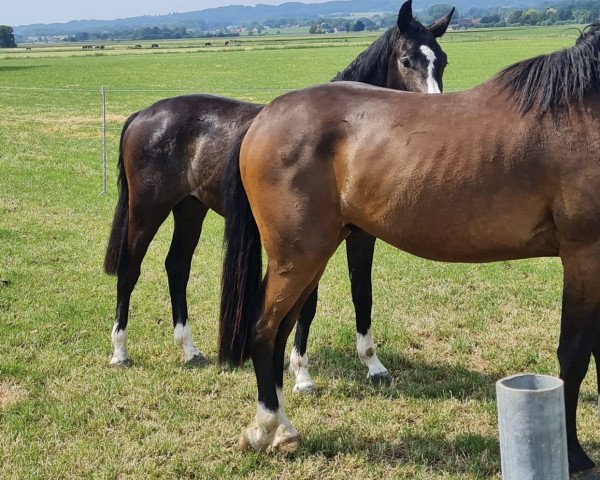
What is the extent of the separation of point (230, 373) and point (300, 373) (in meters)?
0.53

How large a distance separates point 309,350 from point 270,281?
6.25 feet

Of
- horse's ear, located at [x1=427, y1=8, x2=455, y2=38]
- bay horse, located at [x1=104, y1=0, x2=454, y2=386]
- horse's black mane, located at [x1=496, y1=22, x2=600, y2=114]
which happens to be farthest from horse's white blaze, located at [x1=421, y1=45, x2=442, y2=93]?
horse's black mane, located at [x1=496, y1=22, x2=600, y2=114]

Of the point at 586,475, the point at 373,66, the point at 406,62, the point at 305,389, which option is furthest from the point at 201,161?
the point at 586,475

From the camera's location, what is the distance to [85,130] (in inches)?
756

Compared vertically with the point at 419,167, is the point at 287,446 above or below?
below

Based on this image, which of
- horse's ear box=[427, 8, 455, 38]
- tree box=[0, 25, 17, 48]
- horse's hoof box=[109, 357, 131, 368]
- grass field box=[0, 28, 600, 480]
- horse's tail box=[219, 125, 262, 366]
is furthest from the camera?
tree box=[0, 25, 17, 48]

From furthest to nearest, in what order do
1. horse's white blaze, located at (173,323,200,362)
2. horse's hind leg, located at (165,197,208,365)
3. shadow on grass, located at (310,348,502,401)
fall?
horse's hind leg, located at (165,197,208,365)
horse's white blaze, located at (173,323,200,362)
shadow on grass, located at (310,348,502,401)

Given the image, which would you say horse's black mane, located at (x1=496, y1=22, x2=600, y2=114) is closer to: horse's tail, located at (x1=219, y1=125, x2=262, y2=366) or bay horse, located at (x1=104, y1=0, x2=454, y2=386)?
horse's tail, located at (x1=219, y1=125, x2=262, y2=366)

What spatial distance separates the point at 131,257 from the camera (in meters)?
5.30

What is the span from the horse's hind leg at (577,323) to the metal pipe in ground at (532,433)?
1151 millimetres

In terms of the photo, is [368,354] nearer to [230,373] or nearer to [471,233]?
[230,373]

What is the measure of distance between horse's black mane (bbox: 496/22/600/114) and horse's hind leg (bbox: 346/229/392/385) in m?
1.80

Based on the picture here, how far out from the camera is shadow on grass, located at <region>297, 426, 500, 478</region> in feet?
12.3

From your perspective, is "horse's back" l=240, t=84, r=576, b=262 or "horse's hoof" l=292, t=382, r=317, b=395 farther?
"horse's hoof" l=292, t=382, r=317, b=395
